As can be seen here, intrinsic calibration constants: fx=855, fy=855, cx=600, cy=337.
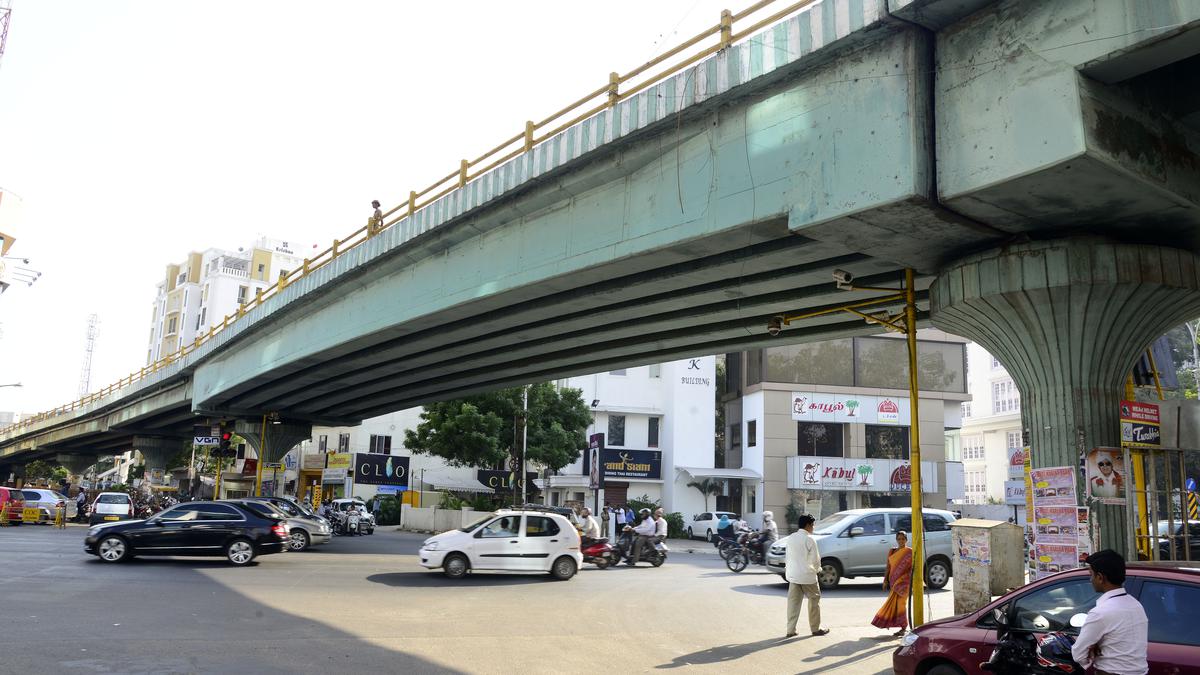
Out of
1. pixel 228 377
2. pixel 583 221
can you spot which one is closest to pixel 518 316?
pixel 583 221

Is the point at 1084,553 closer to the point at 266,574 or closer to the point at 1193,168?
the point at 1193,168

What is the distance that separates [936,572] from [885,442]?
2904 cm

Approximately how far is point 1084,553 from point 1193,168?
13.8 feet

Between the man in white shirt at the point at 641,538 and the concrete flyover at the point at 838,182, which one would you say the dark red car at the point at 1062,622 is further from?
the man in white shirt at the point at 641,538

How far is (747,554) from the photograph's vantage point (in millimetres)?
21984

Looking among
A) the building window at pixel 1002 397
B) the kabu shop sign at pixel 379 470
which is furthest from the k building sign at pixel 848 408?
the building window at pixel 1002 397

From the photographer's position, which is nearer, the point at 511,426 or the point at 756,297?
the point at 756,297

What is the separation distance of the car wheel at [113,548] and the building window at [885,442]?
36.2m

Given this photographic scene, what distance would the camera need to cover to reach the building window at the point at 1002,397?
75750 mm

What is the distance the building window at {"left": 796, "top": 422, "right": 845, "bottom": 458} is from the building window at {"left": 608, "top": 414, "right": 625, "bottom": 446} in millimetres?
9141

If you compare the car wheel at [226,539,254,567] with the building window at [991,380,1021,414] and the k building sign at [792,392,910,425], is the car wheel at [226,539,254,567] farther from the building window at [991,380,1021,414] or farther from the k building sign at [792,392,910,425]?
the building window at [991,380,1021,414]

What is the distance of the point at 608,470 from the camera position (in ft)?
144

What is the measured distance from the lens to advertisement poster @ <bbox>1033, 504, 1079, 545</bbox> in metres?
9.24

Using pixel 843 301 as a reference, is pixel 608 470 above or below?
below
